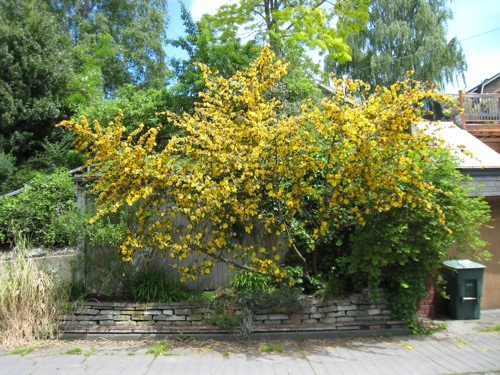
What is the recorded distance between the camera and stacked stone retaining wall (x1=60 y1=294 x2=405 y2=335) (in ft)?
19.3

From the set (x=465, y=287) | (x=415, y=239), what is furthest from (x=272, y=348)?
(x=465, y=287)

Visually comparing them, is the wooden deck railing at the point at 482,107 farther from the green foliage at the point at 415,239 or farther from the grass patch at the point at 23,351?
the grass patch at the point at 23,351

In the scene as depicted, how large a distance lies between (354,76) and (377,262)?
19.3 meters

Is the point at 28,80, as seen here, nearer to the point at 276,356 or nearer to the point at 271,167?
the point at 271,167

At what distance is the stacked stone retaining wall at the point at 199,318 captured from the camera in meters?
5.89

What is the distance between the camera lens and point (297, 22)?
12766 millimetres

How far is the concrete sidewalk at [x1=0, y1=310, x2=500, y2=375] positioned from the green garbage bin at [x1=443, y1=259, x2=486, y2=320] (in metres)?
0.43

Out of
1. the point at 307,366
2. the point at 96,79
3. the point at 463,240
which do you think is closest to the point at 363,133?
the point at 463,240

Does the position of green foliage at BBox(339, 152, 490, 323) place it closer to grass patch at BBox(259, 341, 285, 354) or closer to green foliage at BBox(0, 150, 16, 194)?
grass patch at BBox(259, 341, 285, 354)

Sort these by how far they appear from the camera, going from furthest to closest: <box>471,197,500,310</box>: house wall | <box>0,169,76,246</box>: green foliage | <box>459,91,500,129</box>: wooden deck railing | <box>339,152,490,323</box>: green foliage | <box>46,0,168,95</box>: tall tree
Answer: <box>46,0,168,95</box>: tall tree < <box>459,91,500,129</box>: wooden deck railing < <box>0,169,76,246</box>: green foliage < <box>471,197,500,310</box>: house wall < <box>339,152,490,323</box>: green foliage

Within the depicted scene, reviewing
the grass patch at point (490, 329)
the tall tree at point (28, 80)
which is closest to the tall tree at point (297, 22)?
the tall tree at point (28, 80)

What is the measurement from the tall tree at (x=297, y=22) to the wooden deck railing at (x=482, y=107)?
3.93 m

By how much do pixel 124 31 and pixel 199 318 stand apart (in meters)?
17.2

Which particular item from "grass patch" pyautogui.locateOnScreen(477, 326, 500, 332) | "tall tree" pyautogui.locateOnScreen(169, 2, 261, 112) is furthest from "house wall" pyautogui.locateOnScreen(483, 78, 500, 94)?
"grass patch" pyautogui.locateOnScreen(477, 326, 500, 332)
